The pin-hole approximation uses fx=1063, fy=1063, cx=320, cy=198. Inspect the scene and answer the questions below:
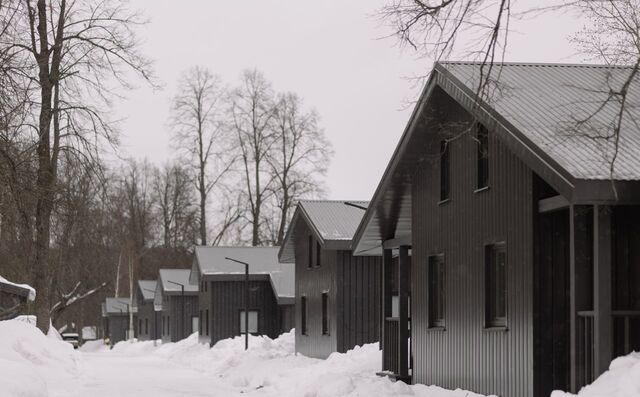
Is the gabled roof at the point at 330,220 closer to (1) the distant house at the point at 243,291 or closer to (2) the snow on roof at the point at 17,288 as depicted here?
(2) the snow on roof at the point at 17,288

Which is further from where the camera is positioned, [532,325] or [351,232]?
[351,232]

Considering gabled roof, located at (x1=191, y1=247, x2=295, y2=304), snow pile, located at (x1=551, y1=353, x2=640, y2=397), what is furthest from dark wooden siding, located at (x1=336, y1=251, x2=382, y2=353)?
snow pile, located at (x1=551, y1=353, x2=640, y2=397)

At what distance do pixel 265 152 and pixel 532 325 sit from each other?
1917 inches

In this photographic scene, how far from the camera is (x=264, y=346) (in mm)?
38594

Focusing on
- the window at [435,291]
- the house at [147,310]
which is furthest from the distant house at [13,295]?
the house at [147,310]

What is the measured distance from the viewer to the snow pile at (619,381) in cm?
1133

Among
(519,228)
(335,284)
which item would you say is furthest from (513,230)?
(335,284)

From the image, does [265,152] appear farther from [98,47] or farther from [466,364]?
[466,364]

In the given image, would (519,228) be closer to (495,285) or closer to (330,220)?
(495,285)

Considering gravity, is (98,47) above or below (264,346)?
above

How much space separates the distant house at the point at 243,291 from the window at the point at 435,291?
85.7 ft

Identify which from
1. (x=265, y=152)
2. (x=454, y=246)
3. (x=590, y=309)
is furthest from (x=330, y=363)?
(x=265, y=152)

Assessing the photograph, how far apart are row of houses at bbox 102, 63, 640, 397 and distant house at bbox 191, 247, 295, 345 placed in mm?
21063

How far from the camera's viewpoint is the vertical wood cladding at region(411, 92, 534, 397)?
15.5 m
